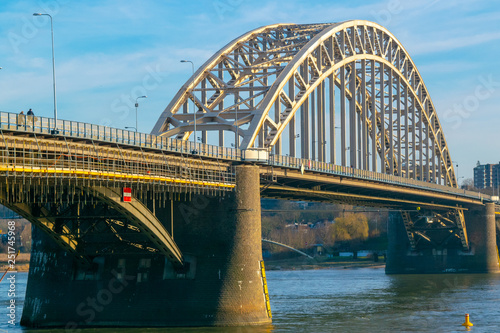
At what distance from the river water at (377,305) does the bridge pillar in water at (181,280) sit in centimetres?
150

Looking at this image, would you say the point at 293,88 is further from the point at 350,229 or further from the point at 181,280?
the point at 350,229

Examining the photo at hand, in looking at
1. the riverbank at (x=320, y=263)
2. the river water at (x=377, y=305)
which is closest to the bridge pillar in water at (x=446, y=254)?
the river water at (x=377, y=305)

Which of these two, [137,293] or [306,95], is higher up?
[306,95]

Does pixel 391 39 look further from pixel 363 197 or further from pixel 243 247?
pixel 243 247

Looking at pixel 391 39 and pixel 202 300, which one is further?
pixel 391 39

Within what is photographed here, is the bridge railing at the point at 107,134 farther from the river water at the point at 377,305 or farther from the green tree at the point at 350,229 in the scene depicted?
the green tree at the point at 350,229

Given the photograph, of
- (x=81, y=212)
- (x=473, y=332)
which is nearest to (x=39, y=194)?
(x=81, y=212)

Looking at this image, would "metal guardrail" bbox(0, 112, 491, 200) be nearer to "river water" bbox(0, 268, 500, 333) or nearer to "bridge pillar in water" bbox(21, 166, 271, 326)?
"bridge pillar in water" bbox(21, 166, 271, 326)

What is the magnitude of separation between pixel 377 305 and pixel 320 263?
84.5m

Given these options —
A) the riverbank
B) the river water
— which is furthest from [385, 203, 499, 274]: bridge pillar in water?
the riverbank

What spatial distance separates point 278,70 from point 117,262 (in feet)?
82.1

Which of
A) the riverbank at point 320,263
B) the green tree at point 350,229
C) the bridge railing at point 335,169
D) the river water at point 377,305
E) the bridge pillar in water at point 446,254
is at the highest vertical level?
the bridge railing at point 335,169

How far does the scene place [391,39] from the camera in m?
106

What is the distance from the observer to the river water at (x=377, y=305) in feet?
188
